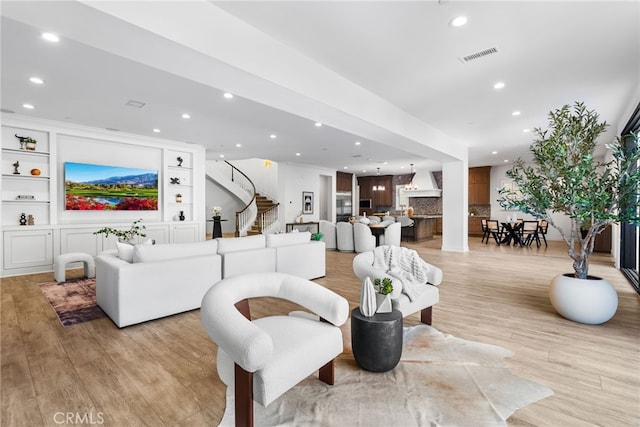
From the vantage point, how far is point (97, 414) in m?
1.87

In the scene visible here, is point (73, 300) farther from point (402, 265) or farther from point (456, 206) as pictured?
point (456, 206)

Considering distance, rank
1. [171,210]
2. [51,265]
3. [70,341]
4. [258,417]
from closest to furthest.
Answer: [258,417]
[70,341]
[51,265]
[171,210]

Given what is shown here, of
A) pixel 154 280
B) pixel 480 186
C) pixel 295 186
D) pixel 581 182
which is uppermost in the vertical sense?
pixel 480 186

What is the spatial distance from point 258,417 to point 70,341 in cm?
223

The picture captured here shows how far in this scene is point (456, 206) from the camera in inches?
343

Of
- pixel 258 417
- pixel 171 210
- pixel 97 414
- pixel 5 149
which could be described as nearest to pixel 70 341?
pixel 97 414

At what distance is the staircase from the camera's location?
11488 millimetres

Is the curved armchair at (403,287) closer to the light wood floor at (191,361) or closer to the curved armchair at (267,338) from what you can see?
the light wood floor at (191,361)

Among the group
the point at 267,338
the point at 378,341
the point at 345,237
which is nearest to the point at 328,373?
the point at 378,341

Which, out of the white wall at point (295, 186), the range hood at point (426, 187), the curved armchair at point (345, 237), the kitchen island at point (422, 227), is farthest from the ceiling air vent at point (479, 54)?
the range hood at point (426, 187)

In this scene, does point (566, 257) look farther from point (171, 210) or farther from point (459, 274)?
point (171, 210)

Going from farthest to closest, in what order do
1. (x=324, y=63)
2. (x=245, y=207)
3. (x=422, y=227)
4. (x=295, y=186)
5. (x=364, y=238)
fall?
(x=295, y=186) → (x=245, y=207) → (x=422, y=227) → (x=364, y=238) → (x=324, y=63)

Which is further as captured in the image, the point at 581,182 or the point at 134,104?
the point at 134,104

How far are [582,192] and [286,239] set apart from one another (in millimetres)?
3807
